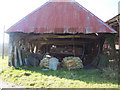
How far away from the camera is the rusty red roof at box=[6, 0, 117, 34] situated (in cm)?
880

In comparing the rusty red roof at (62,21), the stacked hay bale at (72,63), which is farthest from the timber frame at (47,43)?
the stacked hay bale at (72,63)

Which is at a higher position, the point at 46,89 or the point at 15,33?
the point at 15,33

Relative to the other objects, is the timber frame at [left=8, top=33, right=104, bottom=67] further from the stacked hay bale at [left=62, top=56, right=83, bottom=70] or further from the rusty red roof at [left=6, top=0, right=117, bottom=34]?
the stacked hay bale at [left=62, top=56, right=83, bottom=70]

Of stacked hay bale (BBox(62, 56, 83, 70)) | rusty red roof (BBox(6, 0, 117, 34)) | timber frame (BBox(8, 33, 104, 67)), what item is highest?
rusty red roof (BBox(6, 0, 117, 34))

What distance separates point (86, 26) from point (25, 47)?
591cm

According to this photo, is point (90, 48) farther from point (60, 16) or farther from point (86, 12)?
point (60, 16)

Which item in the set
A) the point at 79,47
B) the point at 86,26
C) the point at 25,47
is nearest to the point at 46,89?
the point at 86,26

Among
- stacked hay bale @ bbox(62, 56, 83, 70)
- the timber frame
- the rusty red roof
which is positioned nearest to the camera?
the rusty red roof

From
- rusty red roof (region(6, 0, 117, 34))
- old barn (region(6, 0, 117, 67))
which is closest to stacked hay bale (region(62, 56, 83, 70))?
old barn (region(6, 0, 117, 67))

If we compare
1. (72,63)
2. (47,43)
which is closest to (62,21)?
(72,63)

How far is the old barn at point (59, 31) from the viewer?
8.94m

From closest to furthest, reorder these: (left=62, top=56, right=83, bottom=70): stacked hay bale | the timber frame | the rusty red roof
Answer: the rusty red roof → (left=62, top=56, right=83, bottom=70): stacked hay bale → the timber frame

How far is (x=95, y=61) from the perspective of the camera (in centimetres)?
1083

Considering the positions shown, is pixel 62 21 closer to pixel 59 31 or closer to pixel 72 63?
pixel 59 31
